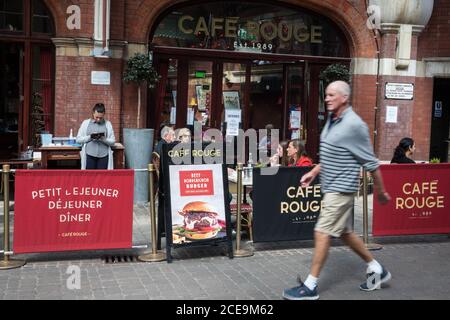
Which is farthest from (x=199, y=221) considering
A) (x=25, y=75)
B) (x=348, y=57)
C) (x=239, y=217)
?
(x=348, y=57)

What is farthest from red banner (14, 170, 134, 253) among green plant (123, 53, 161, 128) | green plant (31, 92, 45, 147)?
green plant (31, 92, 45, 147)

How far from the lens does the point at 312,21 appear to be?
516 inches

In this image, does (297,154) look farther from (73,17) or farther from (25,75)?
(25,75)

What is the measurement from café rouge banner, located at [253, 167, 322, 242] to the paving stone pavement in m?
0.28

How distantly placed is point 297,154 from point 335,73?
534 centimetres

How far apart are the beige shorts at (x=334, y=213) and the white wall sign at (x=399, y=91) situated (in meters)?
7.80

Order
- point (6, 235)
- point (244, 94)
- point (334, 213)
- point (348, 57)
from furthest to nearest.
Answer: point (348, 57) < point (244, 94) < point (6, 235) < point (334, 213)

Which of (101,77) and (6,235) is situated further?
(101,77)

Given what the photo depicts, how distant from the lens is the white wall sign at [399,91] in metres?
12.8

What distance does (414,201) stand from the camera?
7.88 m

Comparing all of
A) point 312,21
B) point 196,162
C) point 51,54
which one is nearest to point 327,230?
point 196,162

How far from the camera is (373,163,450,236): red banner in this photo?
7.76 metres

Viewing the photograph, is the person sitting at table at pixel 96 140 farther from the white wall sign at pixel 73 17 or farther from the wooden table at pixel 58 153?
the white wall sign at pixel 73 17
